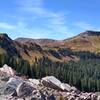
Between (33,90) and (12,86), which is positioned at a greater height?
(12,86)

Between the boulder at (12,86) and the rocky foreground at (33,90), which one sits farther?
the boulder at (12,86)

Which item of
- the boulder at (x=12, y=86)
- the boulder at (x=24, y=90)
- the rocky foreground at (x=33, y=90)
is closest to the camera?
the rocky foreground at (x=33, y=90)

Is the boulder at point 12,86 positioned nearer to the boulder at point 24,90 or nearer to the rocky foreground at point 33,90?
the rocky foreground at point 33,90

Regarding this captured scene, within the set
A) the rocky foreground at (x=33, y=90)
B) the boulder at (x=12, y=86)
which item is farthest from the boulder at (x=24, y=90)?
the boulder at (x=12, y=86)

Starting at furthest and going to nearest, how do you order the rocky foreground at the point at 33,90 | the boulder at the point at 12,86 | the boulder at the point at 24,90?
the boulder at the point at 24,90 < the boulder at the point at 12,86 < the rocky foreground at the point at 33,90

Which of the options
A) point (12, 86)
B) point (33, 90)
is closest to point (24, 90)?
A: point (33, 90)

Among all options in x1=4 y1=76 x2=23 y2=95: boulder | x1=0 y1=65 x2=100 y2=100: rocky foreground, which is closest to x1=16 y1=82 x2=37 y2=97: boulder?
x1=0 y1=65 x2=100 y2=100: rocky foreground

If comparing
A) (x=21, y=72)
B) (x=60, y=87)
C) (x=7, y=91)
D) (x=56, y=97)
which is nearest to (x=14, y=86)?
(x=7, y=91)

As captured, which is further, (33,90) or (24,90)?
(33,90)

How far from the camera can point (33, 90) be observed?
136125mm

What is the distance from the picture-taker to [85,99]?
513 ft

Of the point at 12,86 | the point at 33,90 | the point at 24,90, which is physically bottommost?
the point at 33,90

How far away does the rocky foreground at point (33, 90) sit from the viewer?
12962 cm

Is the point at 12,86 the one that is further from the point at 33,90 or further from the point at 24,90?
the point at 33,90
